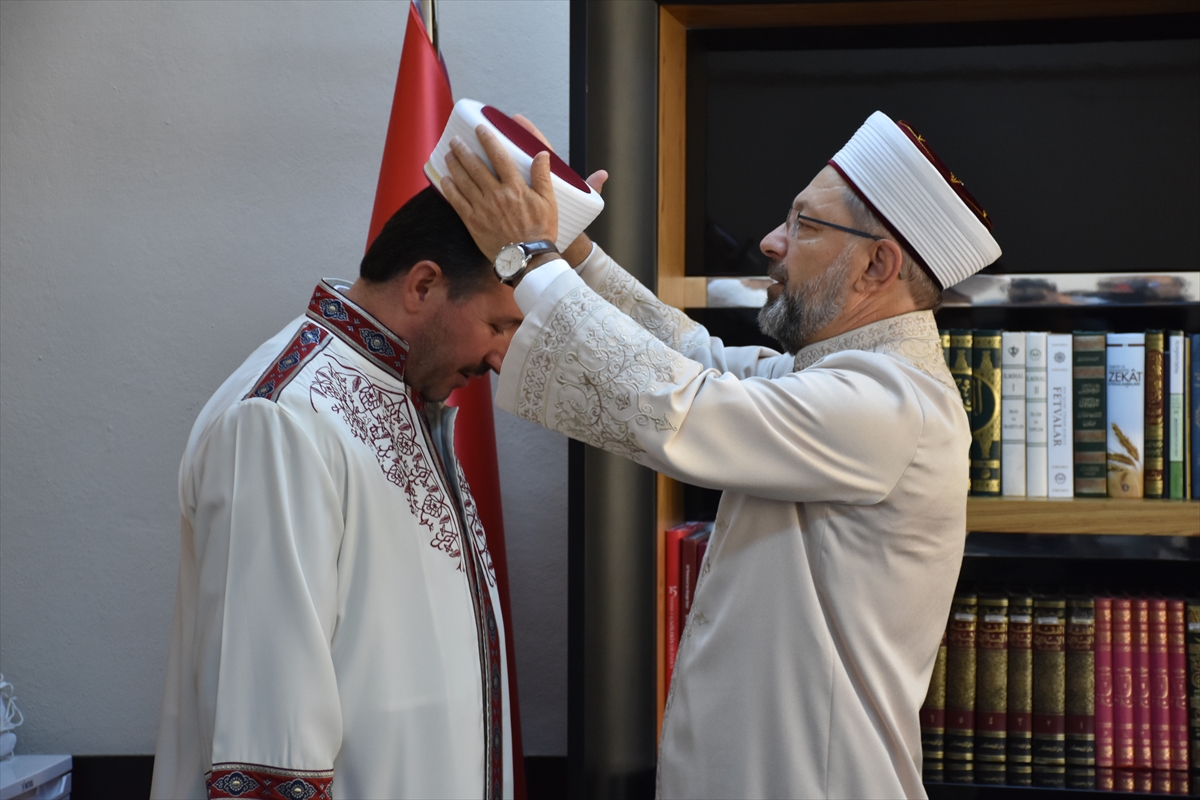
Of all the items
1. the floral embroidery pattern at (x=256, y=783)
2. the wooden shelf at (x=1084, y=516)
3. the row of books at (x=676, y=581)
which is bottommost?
the floral embroidery pattern at (x=256, y=783)

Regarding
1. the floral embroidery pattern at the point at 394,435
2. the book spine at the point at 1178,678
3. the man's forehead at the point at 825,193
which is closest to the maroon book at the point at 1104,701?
the book spine at the point at 1178,678

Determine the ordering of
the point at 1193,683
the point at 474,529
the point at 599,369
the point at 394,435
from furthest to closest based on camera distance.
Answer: the point at 1193,683
the point at 474,529
the point at 394,435
the point at 599,369

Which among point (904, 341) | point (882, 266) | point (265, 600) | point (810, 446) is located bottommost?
point (265, 600)

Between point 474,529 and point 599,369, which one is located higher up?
point 599,369

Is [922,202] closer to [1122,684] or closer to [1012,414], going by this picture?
[1012,414]

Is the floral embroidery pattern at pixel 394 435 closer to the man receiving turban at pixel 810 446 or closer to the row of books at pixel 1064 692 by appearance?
the man receiving turban at pixel 810 446

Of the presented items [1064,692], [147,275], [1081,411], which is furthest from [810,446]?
[147,275]

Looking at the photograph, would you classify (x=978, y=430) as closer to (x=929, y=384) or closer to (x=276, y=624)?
(x=929, y=384)

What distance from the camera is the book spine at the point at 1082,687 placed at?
1.80m

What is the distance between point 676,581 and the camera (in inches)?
70.9

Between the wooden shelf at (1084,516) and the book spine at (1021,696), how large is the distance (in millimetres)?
180

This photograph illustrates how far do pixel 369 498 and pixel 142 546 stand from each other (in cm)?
134

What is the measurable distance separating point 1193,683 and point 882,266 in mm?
1027

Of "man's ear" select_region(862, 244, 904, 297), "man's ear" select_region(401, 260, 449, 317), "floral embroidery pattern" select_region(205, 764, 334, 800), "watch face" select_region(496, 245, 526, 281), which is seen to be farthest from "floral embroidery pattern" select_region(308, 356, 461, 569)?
"man's ear" select_region(862, 244, 904, 297)
